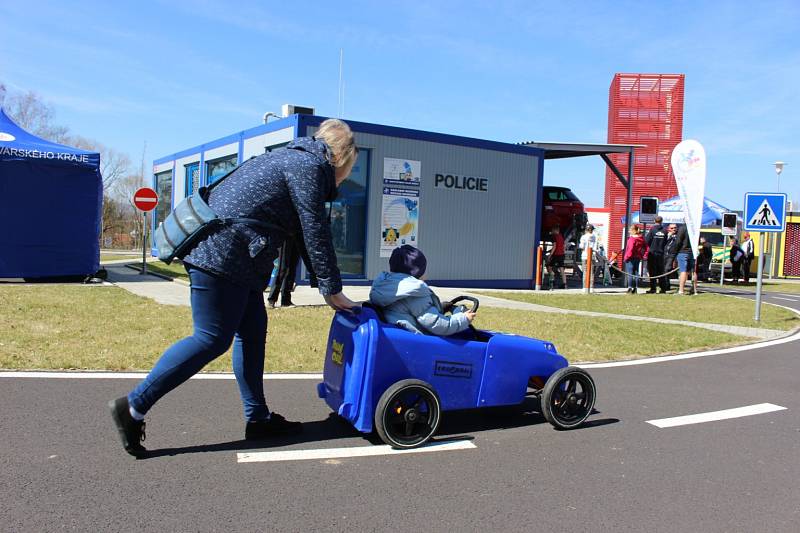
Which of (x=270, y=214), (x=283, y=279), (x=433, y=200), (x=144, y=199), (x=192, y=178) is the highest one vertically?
(x=192, y=178)

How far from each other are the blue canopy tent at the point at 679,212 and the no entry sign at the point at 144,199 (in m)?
17.7

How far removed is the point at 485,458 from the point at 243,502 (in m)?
1.46

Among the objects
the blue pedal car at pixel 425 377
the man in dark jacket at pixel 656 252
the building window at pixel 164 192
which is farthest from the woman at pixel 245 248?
the building window at pixel 164 192

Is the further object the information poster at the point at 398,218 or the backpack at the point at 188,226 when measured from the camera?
the information poster at the point at 398,218

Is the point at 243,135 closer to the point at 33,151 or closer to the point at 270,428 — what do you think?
the point at 33,151

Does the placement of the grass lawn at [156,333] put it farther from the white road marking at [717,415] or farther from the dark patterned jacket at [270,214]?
the dark patterned jacket at [270,214]

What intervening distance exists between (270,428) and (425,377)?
989 millimetres

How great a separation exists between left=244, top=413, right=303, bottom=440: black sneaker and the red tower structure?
3725cm

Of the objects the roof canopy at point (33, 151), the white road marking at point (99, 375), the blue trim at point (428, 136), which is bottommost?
the white road marking at point (99, 375)

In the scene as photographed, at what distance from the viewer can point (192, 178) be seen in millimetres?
22297

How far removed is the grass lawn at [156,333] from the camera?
6.34 m

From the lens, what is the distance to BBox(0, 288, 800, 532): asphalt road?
3086 millimetres

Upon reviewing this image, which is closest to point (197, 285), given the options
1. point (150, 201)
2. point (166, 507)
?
point (166, 507)

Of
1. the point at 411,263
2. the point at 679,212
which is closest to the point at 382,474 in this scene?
the point at 411,263
